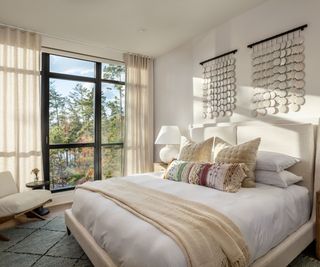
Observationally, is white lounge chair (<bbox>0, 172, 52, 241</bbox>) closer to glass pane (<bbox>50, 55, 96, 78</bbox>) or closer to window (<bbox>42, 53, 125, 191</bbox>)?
window (<bbox>42, 53, 125, 191</bbox>)

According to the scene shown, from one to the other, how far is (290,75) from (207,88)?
122 centimetres

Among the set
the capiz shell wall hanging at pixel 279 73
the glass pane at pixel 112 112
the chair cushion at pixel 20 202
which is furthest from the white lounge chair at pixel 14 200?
the capiz shell wall hanging at pixel 279 73

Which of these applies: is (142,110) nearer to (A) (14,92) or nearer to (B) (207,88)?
(B) (207,88)

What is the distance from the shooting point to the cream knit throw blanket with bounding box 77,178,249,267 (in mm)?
1178

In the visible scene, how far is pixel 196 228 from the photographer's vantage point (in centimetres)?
129

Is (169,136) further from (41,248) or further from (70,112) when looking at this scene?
(41,248)

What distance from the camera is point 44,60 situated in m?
3.65

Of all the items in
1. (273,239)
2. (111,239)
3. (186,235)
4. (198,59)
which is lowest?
(273,239)

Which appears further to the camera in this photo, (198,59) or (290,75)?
(198,59)

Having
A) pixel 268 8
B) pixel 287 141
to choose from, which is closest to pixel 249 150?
pixel 287 141

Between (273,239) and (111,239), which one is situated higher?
(111,239)

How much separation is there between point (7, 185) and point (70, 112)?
60.1 inches

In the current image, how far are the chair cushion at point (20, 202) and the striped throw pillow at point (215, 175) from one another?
1755mm

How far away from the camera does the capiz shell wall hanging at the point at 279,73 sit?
7.88ft
